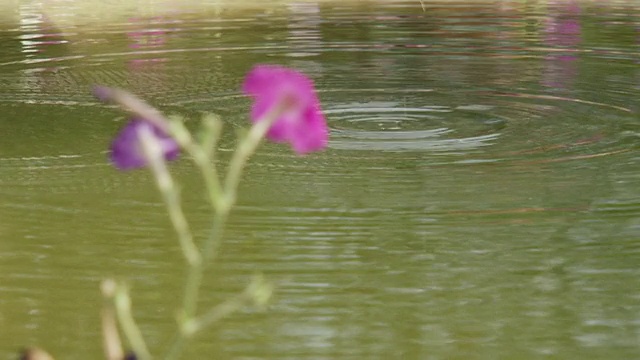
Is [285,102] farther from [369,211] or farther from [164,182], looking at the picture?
[369,211]

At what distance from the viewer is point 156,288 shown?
2.06 meters

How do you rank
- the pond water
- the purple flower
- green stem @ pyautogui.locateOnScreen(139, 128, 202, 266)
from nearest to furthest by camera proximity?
green stem @ pyautogui.locateOnScreen(139, 128, 202, 266) < the purple flower < the pond water

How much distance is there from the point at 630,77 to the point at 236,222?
2267 millimetres

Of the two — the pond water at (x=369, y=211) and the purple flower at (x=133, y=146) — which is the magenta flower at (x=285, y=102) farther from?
the pond water at (x=369, y=211)

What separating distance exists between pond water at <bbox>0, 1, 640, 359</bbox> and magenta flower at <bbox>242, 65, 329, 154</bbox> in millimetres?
834

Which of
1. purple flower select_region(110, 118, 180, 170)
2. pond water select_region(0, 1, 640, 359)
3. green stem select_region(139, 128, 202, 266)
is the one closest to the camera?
green stem select_region(139, 128, 202, 266)

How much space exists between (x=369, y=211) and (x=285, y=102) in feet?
5.25

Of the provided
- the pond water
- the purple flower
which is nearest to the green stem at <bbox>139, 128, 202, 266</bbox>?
the purple flower

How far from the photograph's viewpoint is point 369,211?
100 inches

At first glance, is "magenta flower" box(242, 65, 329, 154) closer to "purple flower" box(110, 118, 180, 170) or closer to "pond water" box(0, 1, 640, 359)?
"purple flower" box(110, 118, 180, 170)

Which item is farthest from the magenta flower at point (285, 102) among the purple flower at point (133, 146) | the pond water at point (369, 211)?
the pond water at point (369, 211)

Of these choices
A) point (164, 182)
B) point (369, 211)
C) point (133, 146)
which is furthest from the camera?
point (369, 211)

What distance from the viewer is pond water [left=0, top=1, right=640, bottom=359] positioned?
74.5 inches

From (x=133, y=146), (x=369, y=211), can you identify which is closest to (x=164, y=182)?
(x=133, y=146)
